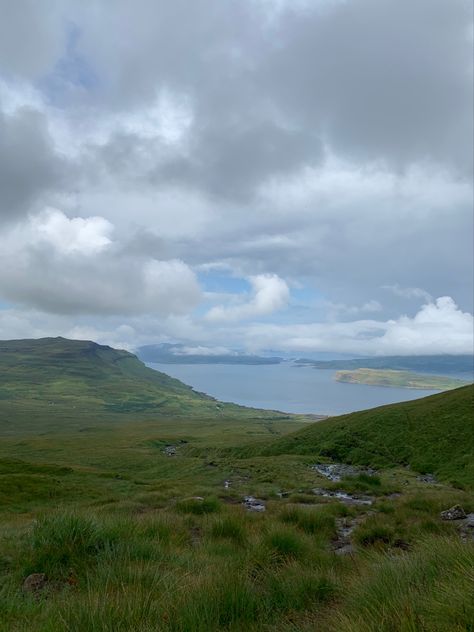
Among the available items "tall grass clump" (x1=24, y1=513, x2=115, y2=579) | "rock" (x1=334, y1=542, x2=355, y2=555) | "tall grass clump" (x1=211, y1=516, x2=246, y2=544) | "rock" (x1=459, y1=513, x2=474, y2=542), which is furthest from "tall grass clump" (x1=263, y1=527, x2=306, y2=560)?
"rock" (x1=459, y1=513, x2=474, y2=542)

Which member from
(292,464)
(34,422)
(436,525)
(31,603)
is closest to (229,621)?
(31,603)

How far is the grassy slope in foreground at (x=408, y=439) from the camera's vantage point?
33.9 m

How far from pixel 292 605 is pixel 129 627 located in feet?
6.49

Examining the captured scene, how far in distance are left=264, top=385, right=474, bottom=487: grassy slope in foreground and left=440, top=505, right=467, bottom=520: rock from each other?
17025mm

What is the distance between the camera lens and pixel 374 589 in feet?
13.3

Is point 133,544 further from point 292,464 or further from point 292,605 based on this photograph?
point 292,464

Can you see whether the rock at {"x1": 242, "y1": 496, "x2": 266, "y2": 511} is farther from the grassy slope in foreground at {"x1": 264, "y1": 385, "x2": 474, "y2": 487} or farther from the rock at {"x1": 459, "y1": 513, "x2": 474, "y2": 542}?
the grassy slope in foreground at {"x1": 264, "y1": 385, "x2": 474, "y2": 487}

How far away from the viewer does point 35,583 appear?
5.67 m

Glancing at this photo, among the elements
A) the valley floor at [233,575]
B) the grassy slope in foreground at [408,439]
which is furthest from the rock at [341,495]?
the grassy slope in foreground at [408,439]

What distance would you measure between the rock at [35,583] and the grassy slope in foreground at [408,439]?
28.1 metres

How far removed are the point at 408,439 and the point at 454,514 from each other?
30662 millimetres

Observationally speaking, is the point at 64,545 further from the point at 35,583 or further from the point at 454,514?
the point at 454,514

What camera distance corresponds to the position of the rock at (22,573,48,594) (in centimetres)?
549

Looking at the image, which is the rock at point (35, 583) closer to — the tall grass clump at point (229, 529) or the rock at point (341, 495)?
the tall grass clump at point (229, 529)
